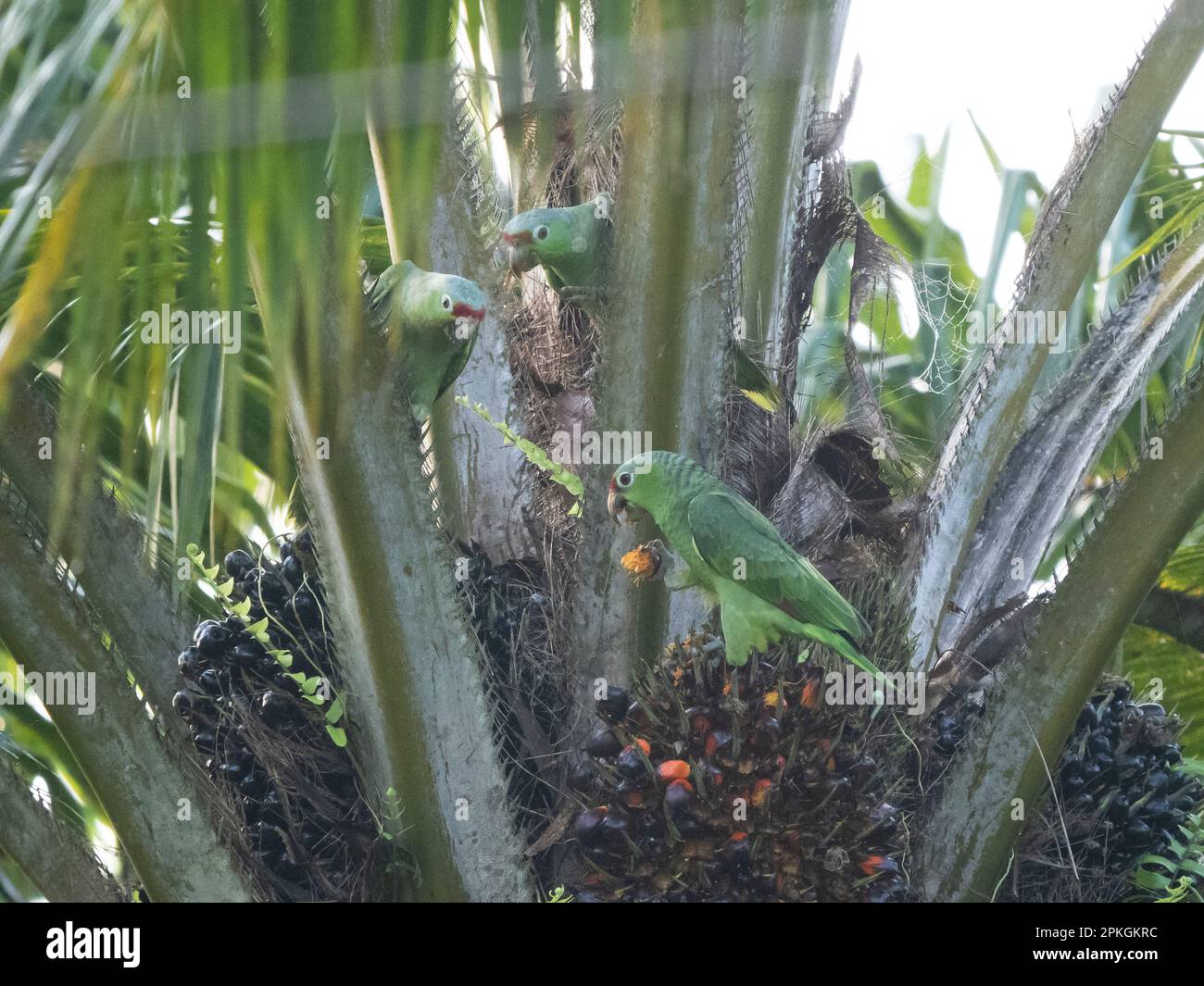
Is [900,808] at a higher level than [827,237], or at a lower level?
lower

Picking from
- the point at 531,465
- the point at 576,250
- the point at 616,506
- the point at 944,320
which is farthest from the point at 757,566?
the point at 944,320

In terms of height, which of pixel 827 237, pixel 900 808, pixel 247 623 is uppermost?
pixel 827 237

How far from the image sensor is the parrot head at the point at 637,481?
8.47 feet

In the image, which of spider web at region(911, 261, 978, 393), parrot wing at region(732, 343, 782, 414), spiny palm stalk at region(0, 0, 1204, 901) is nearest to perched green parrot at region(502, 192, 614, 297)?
spiny palm stalk at region(0, 0, 1204, 901)

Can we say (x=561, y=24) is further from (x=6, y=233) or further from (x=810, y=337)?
(x=810, y=337)

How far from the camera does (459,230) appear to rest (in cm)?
312

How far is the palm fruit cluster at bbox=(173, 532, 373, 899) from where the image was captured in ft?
8.38

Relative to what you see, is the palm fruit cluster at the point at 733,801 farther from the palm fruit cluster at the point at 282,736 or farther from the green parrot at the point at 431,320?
the green parrot at the point at 431,320

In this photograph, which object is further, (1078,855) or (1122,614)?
(1078,855)

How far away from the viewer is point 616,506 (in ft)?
8.71

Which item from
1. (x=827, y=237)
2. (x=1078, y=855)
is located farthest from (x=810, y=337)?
(x=1078, y=855)

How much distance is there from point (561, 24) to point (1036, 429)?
5.11 ft

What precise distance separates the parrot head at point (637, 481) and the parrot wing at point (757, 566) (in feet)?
0.41

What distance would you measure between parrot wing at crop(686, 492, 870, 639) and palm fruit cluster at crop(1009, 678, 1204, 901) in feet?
1.98
